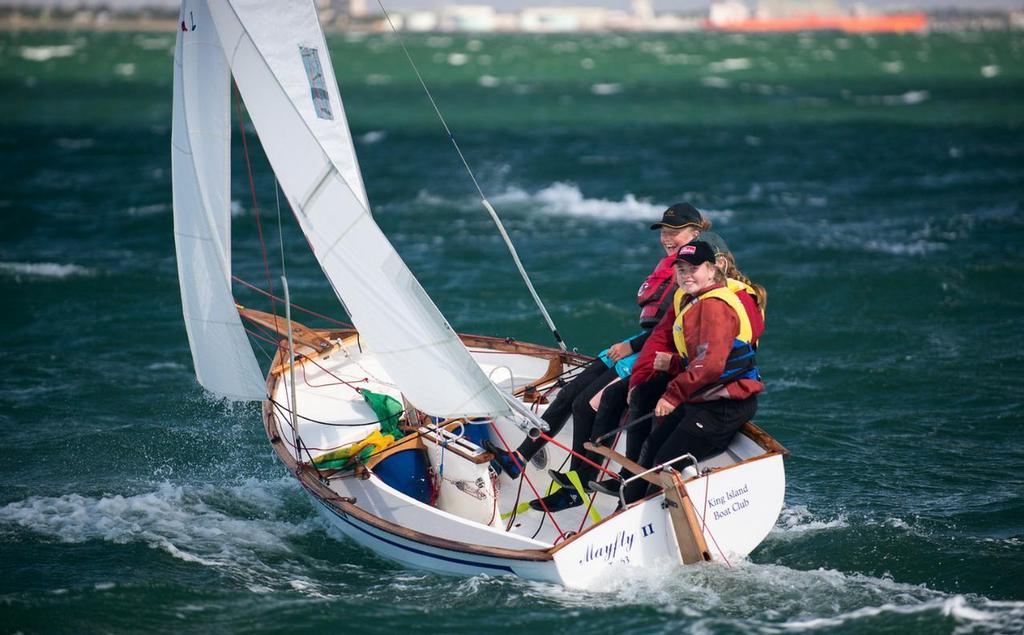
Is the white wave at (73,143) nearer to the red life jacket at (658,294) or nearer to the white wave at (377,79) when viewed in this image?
the white wave at (377,79)

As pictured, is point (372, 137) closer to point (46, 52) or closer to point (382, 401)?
point (382, 401)

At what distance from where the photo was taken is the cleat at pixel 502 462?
8602 mm

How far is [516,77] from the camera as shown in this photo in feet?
217

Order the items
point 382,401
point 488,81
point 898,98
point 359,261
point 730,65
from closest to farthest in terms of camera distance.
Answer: point 359,261 → point 382,401 → point 898,98 → point 488,81 → point 730,65

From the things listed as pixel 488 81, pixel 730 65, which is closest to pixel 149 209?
pixel 488 81

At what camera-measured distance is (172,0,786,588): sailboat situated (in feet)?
24.1

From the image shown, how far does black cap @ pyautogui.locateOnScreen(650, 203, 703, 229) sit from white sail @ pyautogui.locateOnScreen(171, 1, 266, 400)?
10.2ft

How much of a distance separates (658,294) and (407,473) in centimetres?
219

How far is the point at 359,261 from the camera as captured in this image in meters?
7.80

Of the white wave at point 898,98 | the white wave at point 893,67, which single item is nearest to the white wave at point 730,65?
the white wave at point 893,67

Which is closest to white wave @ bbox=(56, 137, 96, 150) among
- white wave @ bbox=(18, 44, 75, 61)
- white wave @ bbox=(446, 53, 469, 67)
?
white wave @ bbox=(446, 53, 469, 67)

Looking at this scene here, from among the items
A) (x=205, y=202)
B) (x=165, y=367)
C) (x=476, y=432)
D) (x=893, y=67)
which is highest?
(x=205, y=202)

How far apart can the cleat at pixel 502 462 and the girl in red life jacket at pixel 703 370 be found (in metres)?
1.29

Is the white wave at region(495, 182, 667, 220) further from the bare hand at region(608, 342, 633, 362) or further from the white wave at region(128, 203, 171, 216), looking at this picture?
the bare hand at region(608, 342, 633, 362)
